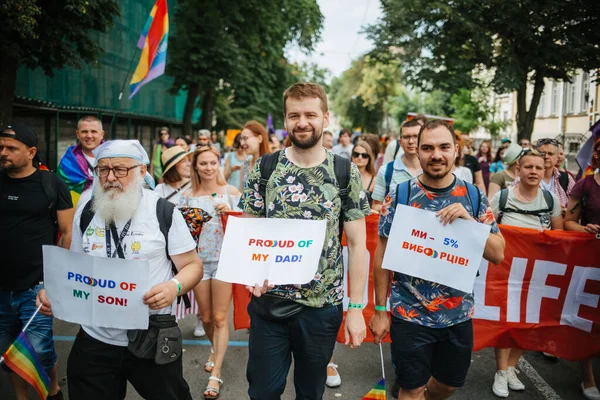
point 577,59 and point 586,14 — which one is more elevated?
point 586,14

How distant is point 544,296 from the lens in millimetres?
4758

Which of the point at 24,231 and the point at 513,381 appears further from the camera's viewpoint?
the point at 513,381

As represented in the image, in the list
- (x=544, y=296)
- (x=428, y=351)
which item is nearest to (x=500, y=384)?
(x=544, y=296)

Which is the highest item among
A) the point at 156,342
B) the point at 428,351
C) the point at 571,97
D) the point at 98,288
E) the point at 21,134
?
the point at 571,97

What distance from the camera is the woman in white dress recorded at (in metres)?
4.57

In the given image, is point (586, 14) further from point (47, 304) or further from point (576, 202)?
point (47, 304)

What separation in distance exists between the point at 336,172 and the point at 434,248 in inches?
33.6

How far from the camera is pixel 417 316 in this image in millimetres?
3219

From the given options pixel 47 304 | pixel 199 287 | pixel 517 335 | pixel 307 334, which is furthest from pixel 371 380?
pixel 47 304

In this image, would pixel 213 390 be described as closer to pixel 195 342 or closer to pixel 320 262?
pixel 195 342

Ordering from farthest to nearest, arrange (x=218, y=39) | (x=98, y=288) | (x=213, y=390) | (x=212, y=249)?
(x=218, y=39), (x=212, y=249), (x=213, y=390), (x=98, y=288)

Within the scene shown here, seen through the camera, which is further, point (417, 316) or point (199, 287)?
point (199, 287)

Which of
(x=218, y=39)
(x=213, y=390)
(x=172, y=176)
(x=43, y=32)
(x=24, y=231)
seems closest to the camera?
(x=24, y=231)

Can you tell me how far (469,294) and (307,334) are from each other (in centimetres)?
111
